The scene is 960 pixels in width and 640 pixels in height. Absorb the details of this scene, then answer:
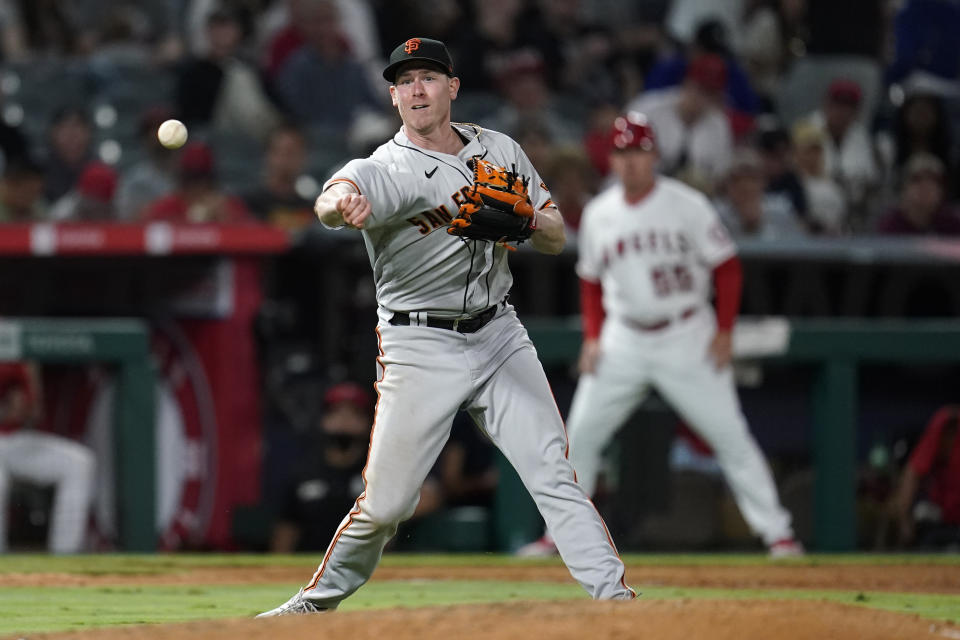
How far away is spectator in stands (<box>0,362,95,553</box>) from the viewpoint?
7.16m

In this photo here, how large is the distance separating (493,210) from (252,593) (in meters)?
2.00

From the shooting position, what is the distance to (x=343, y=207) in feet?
12.4

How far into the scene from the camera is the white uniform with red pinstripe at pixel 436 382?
13.2ft

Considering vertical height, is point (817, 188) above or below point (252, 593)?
above

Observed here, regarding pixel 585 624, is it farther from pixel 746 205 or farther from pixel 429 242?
pixel 746 205

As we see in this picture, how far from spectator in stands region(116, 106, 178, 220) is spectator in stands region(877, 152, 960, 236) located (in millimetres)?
4075

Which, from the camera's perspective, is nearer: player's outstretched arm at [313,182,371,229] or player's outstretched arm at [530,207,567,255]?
player's outstretched arm at [313,182,371,229]

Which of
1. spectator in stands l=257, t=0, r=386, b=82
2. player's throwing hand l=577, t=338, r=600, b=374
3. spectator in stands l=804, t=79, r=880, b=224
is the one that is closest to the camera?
player's throwing hand l=577, t=338, r=600, b=374

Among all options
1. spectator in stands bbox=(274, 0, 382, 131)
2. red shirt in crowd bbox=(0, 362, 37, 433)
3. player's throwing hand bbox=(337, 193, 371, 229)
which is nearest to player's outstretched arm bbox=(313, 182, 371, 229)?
player's throwing hand bbox=(337, 193, 371, 229)

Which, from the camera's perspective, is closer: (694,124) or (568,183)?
(568,183)

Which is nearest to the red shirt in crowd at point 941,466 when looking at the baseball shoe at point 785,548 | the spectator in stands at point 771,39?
the baseball shoe at point 785,548

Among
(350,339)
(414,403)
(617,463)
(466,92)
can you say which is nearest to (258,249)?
(350,339)

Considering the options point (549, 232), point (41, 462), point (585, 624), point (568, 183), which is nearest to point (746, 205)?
point (568, 183)

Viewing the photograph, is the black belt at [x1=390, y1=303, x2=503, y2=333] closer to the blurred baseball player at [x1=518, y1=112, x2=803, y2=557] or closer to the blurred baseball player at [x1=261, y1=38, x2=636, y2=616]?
the blurred baseball player at [x1=261, y1=38, x2=636, y2=616]
